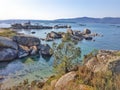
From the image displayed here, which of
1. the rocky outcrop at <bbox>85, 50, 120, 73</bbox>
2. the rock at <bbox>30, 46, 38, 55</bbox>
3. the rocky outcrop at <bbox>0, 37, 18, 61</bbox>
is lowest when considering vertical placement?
the rock at <bbox>30, 46, 38, 55</bbox>

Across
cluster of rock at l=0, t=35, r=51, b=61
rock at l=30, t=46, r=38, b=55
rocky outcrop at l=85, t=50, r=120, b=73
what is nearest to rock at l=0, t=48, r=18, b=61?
cluster of rock at l=0, t=35, r=51, b=61

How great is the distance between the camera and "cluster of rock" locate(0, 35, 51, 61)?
5848 centimetres

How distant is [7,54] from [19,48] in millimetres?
6660

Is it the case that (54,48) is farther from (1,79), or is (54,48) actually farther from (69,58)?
(1,79)

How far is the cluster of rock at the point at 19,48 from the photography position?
58484mm

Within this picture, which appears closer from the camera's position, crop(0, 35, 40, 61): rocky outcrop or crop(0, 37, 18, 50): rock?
crop(0, 35, 40, 61): rocky outcrop

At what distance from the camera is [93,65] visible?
2422 centimetres

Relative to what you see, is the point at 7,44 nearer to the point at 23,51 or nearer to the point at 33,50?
the point at 23,51

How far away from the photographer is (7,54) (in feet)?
191

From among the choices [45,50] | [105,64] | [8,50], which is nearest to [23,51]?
[8,50]

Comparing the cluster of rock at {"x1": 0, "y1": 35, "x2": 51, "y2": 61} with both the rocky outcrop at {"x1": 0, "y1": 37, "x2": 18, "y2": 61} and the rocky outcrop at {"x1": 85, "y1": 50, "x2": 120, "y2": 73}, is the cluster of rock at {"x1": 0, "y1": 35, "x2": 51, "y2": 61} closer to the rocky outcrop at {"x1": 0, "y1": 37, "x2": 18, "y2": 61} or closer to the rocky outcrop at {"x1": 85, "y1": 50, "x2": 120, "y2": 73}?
the rocky outcrop at {"x1": 0, "y1": 37, "x2": 18, "y2": 61}

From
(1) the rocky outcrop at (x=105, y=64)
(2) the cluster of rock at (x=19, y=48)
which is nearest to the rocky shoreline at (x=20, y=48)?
(2) the cluster of rock at (x=19, y=48)

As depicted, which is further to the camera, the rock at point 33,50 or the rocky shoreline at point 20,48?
the rock at point 33,50

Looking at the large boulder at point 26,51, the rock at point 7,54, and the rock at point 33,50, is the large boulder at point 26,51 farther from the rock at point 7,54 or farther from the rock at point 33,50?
the rock at point 7,54
